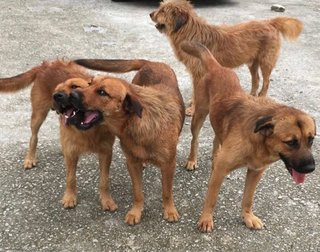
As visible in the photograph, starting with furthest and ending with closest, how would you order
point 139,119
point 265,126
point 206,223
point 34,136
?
1. point 34,136
2. point 206,223
3. point 139,119
4. point 265,126

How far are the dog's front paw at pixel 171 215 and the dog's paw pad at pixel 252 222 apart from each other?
72cm

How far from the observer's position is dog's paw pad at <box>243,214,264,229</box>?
178 inches

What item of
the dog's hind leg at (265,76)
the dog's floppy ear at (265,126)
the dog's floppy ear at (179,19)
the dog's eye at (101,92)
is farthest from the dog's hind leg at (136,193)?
the dog's hind leg at (265,76)

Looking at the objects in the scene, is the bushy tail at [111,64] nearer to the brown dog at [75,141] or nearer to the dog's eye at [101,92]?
the brown dog at [75,141]

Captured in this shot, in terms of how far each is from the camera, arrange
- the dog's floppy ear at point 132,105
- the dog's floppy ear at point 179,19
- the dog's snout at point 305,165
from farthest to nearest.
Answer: the dog's floppy ear at point 179,19
the dog's floppy ear at point 132,105
the dog's snout at point 305,165

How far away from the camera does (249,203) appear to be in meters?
4.55

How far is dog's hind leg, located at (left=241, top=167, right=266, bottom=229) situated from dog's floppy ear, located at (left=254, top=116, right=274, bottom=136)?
72 cm

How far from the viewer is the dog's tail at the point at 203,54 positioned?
5.28m

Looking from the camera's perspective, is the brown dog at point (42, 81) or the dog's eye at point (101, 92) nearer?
the dog's eye at point (101, 92)

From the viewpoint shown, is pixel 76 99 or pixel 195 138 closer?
pixel 76 99

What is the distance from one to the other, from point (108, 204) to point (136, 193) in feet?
1.26

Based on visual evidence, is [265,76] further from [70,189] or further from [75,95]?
[75,95]

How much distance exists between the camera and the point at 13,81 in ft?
16.4

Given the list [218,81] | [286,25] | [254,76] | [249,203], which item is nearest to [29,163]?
[218,81]
